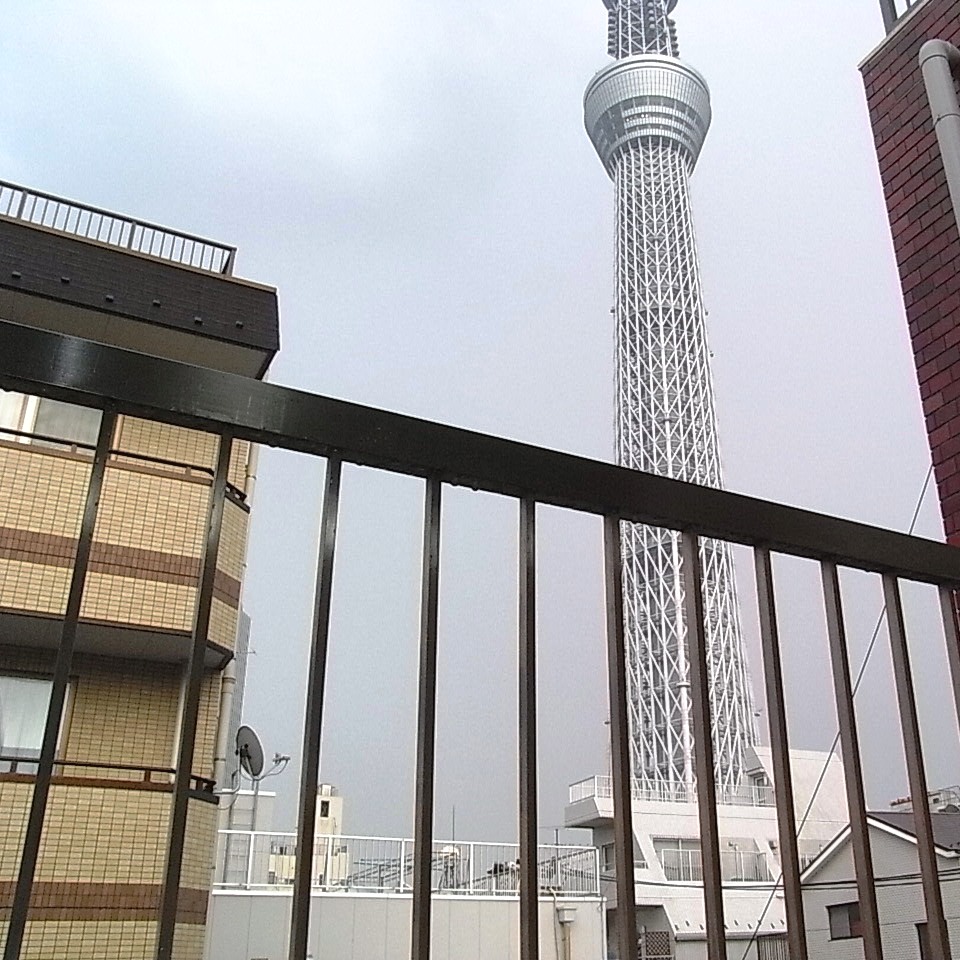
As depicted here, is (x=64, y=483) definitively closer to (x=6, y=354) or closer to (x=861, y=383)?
(x=6, y=354)

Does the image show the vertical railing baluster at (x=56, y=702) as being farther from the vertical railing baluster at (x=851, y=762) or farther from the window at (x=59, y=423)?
the window at (x=59, y=423)

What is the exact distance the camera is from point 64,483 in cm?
433

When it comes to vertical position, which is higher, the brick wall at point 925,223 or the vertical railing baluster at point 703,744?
the brick wall at point 925,223

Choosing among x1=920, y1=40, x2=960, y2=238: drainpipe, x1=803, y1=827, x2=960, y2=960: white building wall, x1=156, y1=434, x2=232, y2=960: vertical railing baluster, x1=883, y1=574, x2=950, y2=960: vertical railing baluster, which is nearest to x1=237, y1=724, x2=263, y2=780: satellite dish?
x1=803, y1=827, x2=960, y2=960: white building wall

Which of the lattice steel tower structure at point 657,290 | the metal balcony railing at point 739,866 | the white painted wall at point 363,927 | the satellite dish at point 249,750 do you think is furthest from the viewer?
the lattice steel tower structure at point 657,290

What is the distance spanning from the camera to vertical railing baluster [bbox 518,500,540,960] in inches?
26.5

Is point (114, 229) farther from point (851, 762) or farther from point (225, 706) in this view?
point (851, 762)

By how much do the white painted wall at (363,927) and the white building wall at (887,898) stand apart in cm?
320

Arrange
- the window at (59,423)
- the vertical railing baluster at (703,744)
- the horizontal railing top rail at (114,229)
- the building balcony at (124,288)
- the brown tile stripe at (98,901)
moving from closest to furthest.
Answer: the vertical railing baluster at (703,744), the brown tile stripe at (98,901), the window at (59,423), the building balcony at (124,288), the horizontal railing top rail at (114,229)

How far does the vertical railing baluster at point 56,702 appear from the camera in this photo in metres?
0.52

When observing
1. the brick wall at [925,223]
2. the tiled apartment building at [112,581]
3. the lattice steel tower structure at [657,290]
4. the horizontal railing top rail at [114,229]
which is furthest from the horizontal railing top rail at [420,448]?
the lattice steel tower structure at [657,290]

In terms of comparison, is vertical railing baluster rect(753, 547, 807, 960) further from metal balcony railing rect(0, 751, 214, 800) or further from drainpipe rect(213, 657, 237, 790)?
drainpipe rect(213, 657, 237, 790)

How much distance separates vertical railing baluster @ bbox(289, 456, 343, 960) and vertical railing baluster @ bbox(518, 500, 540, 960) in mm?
164

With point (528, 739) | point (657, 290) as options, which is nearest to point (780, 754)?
point (528, 739)
